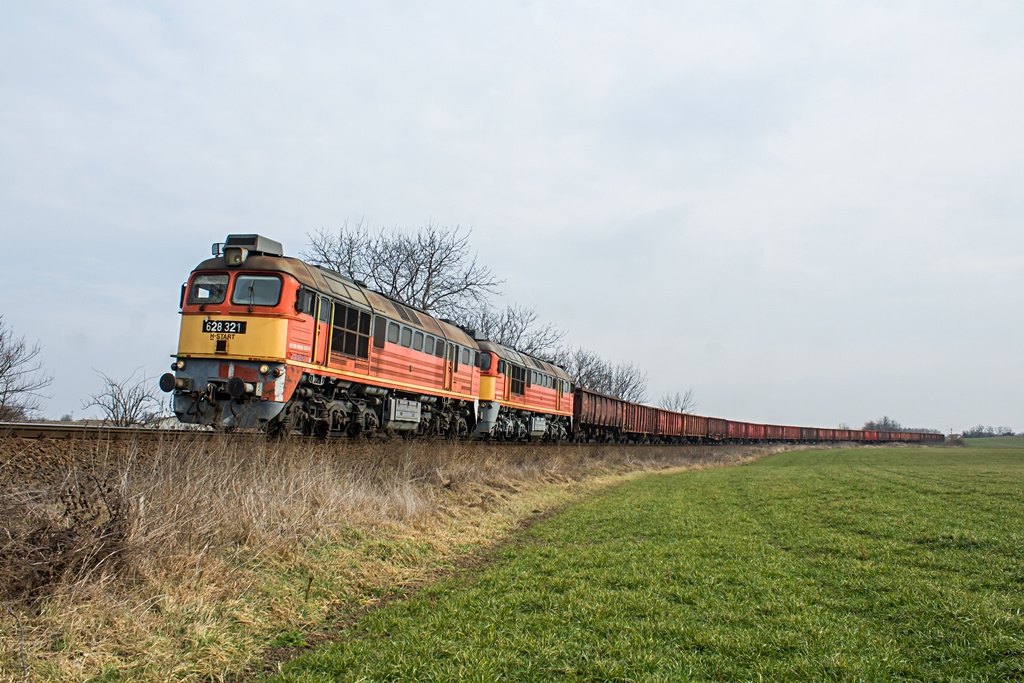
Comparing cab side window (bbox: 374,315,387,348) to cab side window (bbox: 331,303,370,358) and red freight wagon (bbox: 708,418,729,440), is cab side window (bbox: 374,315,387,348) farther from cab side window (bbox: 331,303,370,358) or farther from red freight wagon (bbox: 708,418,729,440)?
red freight wagon (bbox: 708,418,729,440)

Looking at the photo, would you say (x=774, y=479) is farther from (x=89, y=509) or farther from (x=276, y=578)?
(x=89, y=509)

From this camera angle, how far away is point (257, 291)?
12172 mm

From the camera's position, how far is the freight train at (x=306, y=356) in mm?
11852

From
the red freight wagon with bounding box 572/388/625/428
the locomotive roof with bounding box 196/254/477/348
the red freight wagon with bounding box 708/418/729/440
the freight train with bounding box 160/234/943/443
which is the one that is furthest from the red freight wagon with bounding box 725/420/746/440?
the locomotive roof with bounding box 196/254/477/348

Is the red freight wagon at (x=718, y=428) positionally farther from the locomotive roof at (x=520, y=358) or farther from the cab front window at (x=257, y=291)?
the cab front window at (x=257, y=291)

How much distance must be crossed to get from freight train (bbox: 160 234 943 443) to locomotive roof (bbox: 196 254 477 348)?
3cm

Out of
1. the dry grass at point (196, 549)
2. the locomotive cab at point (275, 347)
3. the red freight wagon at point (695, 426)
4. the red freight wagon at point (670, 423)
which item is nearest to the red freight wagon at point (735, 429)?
the red freight wagon at point (695, 426)

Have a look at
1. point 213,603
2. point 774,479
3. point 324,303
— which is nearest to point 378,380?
point 324,303

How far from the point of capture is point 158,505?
6090 mm

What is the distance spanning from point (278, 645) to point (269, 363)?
7.15 m

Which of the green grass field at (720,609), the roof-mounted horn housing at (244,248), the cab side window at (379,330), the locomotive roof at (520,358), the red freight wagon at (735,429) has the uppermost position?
the roof-mounted horn housing at (244,248)

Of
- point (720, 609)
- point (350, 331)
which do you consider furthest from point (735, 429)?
point (720, 609)

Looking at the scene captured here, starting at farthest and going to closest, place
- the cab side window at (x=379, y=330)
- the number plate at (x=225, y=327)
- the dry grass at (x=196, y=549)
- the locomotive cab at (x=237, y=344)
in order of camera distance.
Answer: the cab side window at (x=379, y=330) → the number plate at (x=225, y=327) → the locomotive cab at (x=237, y=344) → the dry grass at (x=196, y=549)

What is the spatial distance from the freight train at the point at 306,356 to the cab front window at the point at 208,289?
0.07 ft
